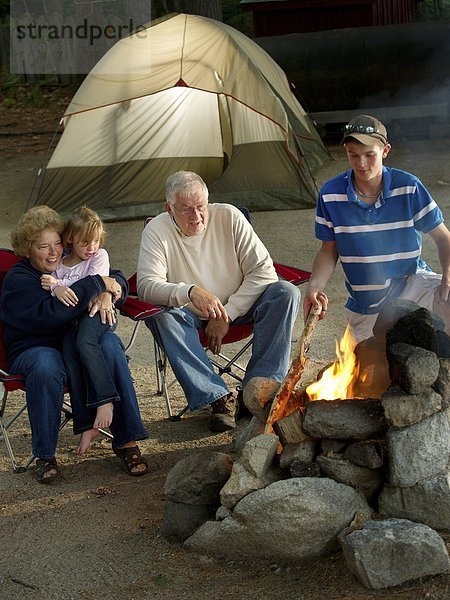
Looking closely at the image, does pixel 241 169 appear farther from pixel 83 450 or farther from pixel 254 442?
pixel 254 442

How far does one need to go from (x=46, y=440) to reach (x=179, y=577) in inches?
42.6

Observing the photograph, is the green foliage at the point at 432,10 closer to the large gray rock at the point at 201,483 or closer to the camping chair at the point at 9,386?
the camping chair at the point at 9,386

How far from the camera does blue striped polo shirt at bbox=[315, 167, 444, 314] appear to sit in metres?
4.05

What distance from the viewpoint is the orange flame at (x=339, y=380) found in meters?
3.77

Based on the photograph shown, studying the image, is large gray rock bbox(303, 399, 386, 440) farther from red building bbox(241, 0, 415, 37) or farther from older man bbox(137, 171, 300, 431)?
red building bbox(241, 0, 415, 37)

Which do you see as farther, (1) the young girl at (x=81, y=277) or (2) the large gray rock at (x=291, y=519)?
(1) the young girl at (x=81, y=277)

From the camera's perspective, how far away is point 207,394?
→ 436 cm

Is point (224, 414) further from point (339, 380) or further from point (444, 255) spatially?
point (444, 255)

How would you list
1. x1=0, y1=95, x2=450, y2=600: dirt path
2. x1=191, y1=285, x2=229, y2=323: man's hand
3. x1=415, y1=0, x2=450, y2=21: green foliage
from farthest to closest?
x1=415, y1=0, x2=450, y2=21: green foliage, x1=191, y1=285, x2=229, y2=323: man's hand, x1=0, y1=95, x2=450, y2=600: dirt path

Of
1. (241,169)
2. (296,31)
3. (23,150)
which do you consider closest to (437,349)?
(241,169)

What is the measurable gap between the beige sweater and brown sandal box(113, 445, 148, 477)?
2.40ft

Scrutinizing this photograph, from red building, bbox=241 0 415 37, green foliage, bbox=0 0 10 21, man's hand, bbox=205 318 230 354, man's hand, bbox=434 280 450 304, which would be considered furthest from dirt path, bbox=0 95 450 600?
green foliage, bbox=0 0 10 21

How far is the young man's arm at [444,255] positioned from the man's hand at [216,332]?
1031mm
